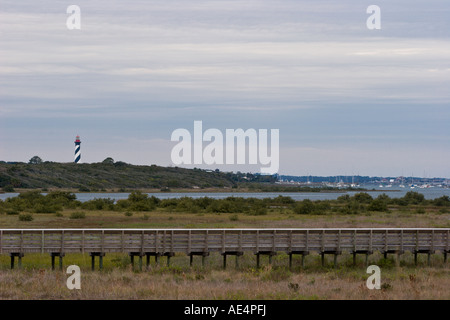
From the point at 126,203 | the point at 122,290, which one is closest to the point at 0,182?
the point at 126,203

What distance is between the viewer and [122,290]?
28.9 meters

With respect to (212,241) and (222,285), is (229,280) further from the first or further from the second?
(212,241)

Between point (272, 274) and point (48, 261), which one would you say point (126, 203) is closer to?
point (48, 261)

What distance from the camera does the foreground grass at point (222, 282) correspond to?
2822 centimetres

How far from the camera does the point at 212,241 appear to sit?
37531mm

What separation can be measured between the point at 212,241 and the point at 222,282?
6.00m

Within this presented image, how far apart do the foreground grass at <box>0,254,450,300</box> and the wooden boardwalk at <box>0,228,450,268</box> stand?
936mm

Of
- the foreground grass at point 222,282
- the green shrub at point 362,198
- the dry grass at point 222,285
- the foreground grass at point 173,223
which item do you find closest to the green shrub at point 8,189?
the green shrub at point 362,198

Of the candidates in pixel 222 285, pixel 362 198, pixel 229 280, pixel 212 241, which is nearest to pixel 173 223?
pixel 212 241

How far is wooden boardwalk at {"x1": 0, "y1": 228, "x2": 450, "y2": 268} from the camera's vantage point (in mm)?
36094

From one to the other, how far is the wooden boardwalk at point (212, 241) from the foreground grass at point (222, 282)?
94cm

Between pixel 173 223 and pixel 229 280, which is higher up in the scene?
pixel 173 223

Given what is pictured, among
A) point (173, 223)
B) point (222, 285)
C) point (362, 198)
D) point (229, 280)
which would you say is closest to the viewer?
point (222, 285)

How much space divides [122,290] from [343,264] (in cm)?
1543
